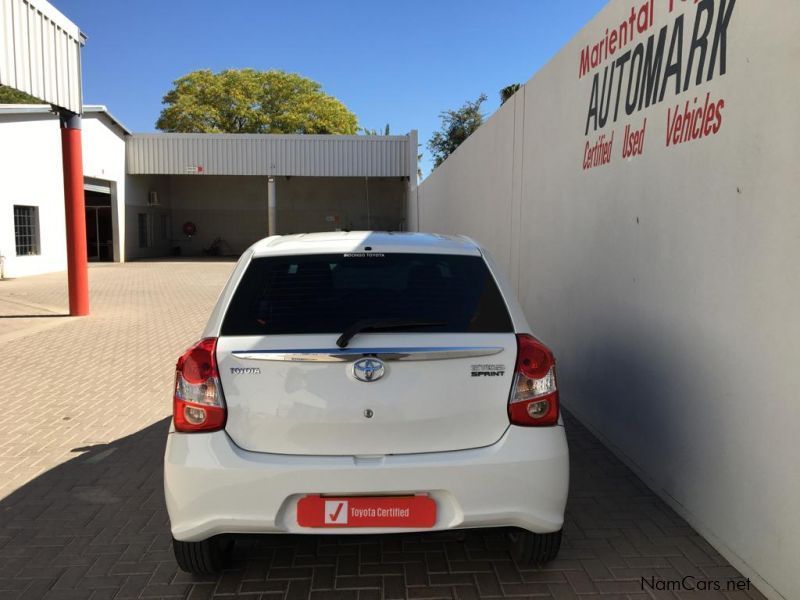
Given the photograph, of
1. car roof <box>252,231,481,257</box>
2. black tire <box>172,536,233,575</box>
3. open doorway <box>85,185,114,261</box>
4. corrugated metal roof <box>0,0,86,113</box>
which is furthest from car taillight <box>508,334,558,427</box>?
open doorway <box>85,185,114,261</box>

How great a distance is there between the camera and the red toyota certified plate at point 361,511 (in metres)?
2.56

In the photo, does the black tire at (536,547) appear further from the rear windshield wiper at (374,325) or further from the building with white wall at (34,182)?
the building with white wall at (34,182)

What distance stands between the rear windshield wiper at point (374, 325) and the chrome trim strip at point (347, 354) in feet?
0.15

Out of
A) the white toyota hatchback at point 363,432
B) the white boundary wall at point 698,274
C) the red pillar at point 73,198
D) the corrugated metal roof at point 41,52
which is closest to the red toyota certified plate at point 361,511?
the white toyota hatchback at point 363,432

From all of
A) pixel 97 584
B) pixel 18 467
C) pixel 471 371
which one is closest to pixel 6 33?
pixel 18 467

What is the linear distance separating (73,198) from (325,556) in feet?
32.0

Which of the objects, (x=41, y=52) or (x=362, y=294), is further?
(x=41, y=52)

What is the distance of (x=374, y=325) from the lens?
2678 millimetres

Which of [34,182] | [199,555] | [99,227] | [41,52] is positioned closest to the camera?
[199,555]

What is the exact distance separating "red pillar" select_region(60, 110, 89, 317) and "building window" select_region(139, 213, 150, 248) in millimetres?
20147

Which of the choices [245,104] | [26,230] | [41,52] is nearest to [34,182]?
[26,230]

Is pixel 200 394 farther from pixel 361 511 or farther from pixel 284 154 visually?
pixel 284 154

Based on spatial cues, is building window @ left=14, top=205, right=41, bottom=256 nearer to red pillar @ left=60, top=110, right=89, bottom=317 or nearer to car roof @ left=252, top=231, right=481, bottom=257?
red pillar @ left=60, top=110, right=89, bottom=317

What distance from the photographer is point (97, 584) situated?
9.58 feet
